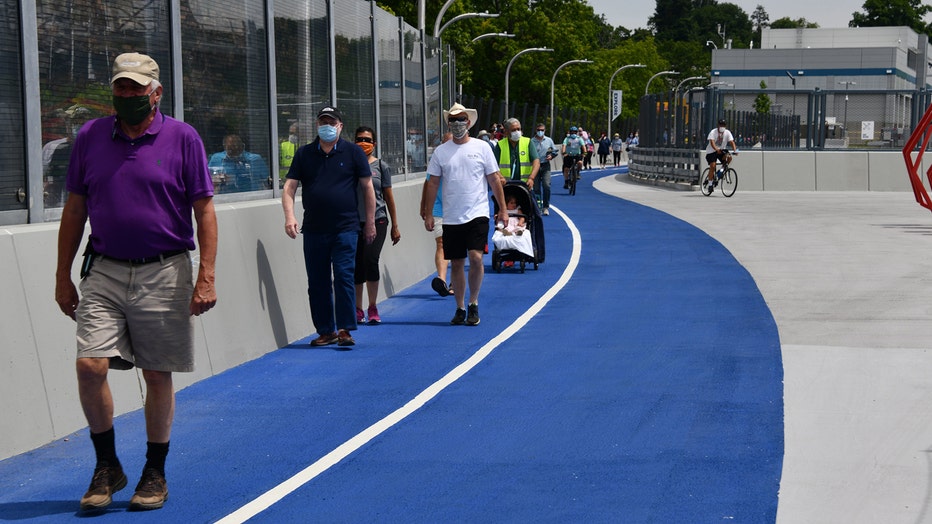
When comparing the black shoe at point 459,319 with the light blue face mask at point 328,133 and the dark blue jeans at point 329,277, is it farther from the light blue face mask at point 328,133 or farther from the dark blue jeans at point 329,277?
the light blue face mask at point 328,133

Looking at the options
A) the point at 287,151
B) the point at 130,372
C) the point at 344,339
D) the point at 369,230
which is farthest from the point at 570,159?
the point at 130,372

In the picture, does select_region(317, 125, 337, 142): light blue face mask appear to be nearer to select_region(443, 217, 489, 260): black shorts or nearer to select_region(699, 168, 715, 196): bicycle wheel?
select_region(443, 217, 489, 260): black shorts

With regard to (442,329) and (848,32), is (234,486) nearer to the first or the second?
(442,329)

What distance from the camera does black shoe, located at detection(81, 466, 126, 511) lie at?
626cm

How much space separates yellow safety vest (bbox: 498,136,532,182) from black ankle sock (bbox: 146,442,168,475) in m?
13.9

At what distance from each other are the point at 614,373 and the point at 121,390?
3441 millimetres

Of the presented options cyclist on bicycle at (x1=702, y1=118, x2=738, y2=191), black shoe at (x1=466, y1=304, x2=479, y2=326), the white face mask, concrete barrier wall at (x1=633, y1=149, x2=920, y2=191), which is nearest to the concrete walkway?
black shoe at (x1=466, y1=304, x2=479, y2=326)

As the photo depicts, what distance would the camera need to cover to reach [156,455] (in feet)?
21.2

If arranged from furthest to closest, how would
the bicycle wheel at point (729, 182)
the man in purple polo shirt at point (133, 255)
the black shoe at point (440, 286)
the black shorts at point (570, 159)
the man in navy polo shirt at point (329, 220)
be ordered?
the black shorts at point (570, 159) < the bicycle wheel at point (729, 182) < the black shoe at point (440, 286) < the man in navy polo shirt at point (329, 220) < the man in purple polo shirt at point (133, 255)

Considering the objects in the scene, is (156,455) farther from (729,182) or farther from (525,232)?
(729,182)

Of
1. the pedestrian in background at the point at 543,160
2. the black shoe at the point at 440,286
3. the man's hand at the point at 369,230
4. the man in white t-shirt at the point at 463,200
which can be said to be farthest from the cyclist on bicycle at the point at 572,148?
the man's hand at the point at 369,230

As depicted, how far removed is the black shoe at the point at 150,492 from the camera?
6.31m

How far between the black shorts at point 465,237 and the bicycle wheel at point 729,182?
23150 millimetres

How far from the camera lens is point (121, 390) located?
8.55m
